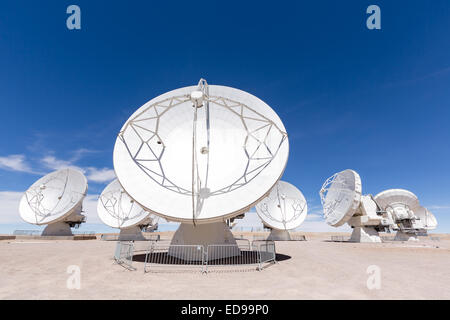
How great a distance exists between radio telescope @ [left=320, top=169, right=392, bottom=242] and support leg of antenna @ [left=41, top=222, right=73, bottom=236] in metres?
41.0

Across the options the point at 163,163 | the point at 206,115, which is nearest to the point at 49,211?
the point at 163,163

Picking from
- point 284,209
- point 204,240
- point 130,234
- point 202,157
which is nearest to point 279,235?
point 284,209

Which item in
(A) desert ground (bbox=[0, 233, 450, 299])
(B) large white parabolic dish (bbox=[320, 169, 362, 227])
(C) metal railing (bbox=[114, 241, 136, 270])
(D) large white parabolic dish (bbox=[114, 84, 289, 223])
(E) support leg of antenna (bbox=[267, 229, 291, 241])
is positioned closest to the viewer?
(A) desert ground (bbox=[0, 233, 450, 299])

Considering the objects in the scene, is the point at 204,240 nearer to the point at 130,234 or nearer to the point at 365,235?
the point at 130,234

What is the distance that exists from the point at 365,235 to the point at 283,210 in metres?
11.9

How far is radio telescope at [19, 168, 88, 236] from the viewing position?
3644 cm

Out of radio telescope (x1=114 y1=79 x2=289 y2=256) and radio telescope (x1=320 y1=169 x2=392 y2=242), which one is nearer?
radio telescope (x1=114 y1=79 x2=289 y2=256)

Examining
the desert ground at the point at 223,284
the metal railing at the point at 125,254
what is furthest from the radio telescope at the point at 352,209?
the metal railing at the point at 125,254

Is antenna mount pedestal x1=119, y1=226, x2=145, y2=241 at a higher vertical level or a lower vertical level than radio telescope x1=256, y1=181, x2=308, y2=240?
lower

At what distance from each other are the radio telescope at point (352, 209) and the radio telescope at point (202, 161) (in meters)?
20.8

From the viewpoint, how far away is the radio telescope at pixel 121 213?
38.2 m

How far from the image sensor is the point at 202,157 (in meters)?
17.8

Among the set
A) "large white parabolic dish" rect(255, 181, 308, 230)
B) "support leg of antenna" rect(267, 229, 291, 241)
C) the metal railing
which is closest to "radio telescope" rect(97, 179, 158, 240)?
"large white parabolic dish" rect(255, 181, 308, 230)

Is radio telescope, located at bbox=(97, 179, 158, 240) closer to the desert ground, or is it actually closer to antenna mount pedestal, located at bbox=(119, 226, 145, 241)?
antenna mount pedestal, located at bbox=(119, 226, 145, 241)
